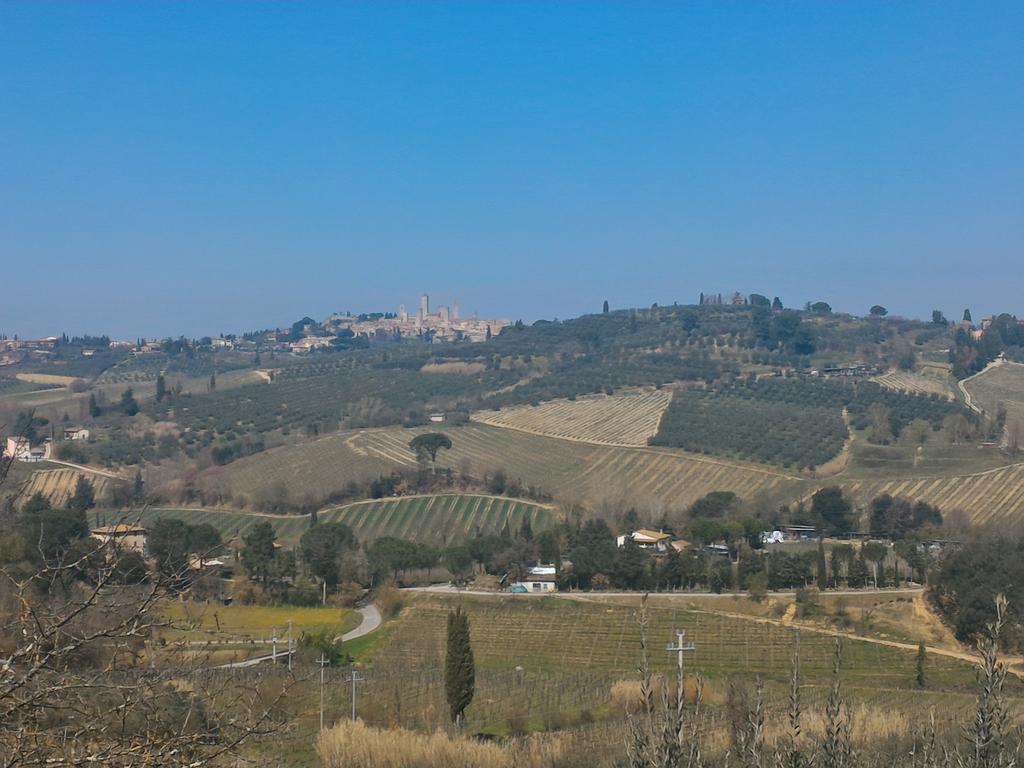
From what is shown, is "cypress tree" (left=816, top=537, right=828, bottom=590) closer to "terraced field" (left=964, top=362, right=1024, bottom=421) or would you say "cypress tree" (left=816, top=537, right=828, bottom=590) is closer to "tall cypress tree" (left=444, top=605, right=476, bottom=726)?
"tall cypress tree" (left=444, top=605, right=476, bottom=726)

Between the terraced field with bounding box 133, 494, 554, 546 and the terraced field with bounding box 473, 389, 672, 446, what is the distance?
1453 cm

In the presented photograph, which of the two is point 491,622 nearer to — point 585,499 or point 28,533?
point 28,533

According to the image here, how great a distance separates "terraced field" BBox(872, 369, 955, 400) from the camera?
84.5 metres

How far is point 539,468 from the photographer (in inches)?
2608

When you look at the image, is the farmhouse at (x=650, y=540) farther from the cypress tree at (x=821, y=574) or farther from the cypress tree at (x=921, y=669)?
the cypress tree at (x=921, y=669)

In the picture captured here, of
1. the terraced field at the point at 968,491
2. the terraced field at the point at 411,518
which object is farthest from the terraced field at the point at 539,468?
the terraced field at the point at 968,491

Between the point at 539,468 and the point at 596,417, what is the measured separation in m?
15.8

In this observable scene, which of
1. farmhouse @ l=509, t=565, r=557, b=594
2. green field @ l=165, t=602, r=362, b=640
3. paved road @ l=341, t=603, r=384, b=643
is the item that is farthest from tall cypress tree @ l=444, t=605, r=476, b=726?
farmhouse @ l=509, t=565, r=557, b=594

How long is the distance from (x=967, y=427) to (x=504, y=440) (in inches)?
1113

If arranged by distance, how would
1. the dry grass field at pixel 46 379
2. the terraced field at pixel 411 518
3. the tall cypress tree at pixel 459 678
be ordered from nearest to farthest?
the tall cypress tree at pixel 459 678, the terraced field at pixel 411 518, the dry grass field at pixel 46 379

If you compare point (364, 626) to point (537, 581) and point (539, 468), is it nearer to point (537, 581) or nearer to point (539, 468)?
point (537, 581)

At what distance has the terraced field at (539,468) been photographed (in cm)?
6062

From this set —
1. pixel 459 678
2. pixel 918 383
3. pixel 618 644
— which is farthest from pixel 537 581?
pixel 918 383

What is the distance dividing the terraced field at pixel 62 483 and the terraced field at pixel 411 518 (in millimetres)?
5489
